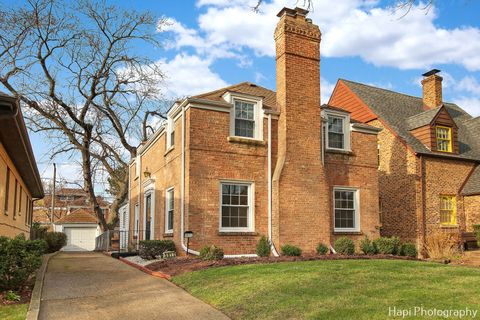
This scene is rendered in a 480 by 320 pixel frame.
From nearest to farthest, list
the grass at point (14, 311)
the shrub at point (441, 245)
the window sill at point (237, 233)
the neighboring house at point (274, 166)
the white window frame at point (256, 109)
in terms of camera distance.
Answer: the grass at point (14, 311), the window sill at point (237, 233), the neighboring house at point (274, 166), the white window frame at point (256, 109), the shrub at point (441, 245)

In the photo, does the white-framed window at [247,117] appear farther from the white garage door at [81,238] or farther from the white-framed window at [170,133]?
the white garage door at [81,238]

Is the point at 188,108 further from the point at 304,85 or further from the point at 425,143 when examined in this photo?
the point at 425,143

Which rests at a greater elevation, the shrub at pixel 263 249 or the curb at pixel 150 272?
the shrub at pixel 263 249

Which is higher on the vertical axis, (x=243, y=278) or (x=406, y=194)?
(x=406, y=194)

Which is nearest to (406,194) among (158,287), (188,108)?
(188,108)

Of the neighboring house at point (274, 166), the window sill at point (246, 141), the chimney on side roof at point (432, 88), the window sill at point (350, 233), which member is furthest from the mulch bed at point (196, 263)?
the chimney on side roof at point (432, 88)

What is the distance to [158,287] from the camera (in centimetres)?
976

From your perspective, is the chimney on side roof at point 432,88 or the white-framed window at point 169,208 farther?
the chimney on side roof at point 432,88

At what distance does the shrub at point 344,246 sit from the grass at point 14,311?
10.7 metres

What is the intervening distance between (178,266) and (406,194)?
13.5 meters

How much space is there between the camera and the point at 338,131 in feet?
58.7

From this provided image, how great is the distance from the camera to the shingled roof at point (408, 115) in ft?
75.6

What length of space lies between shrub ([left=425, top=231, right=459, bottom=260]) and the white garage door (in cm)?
3728

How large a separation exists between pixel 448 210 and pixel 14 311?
2046cm
